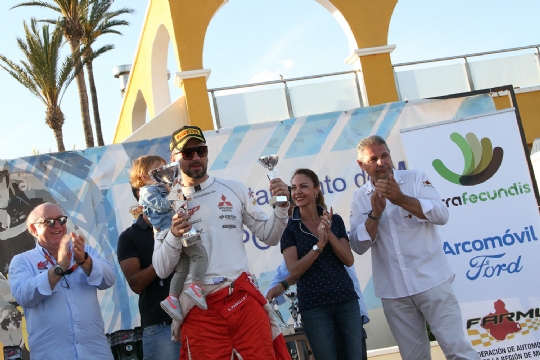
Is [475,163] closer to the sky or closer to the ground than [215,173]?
closer to the ground

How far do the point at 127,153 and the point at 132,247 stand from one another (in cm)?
263

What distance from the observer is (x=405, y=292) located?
4285mm

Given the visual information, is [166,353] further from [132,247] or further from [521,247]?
[521,247]

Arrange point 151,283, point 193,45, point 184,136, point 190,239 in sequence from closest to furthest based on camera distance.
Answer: point 190,239, point 184,136, point 151,283, point 193,45

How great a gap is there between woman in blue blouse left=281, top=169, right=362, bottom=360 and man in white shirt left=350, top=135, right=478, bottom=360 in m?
0.25

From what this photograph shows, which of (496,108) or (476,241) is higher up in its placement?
(496,108)

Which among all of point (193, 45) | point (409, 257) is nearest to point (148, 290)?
point (409, 257)

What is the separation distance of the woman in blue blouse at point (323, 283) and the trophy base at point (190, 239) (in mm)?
1119

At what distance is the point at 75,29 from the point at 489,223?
47.3 feet

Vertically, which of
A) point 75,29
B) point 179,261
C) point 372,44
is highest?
point 75,29

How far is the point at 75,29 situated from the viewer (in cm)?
1789

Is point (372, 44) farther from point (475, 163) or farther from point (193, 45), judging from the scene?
point (475, 163)

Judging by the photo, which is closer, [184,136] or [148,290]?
[184,136]

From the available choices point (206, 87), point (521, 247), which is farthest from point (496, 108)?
point (206, 87)
